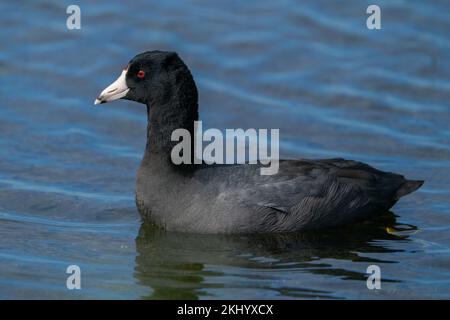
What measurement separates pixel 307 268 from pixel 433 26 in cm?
694

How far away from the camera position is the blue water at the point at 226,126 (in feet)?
29.0

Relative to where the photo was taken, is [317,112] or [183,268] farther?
[317,112]

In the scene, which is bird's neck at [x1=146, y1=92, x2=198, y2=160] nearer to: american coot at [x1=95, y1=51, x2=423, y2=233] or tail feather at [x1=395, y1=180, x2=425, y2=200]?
american coot at [x1=95, y1=51, x2=423, y2=233]

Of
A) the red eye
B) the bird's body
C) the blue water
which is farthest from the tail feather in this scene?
the red eye

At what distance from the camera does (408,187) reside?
10227mm

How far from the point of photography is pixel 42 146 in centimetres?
1175

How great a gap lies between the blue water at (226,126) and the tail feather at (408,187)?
32cm

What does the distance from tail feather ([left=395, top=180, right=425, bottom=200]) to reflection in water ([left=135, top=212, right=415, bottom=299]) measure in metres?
0.33

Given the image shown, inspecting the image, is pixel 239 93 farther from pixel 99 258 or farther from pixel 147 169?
pixel 99 258

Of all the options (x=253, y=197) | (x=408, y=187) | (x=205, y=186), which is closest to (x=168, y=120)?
(x=205, y=186)

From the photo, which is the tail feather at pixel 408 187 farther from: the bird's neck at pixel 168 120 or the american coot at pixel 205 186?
the bird's neck at pixel 168 120

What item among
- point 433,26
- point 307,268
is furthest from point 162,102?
point 433,26

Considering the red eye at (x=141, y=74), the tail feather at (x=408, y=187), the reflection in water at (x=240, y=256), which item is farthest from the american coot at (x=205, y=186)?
the tail feather at (x=408, y=187)

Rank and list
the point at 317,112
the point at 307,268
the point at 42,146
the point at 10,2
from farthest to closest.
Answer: the point at 10,2 → the point at 317,112 → the point at 42,146 → the point at 307,268
